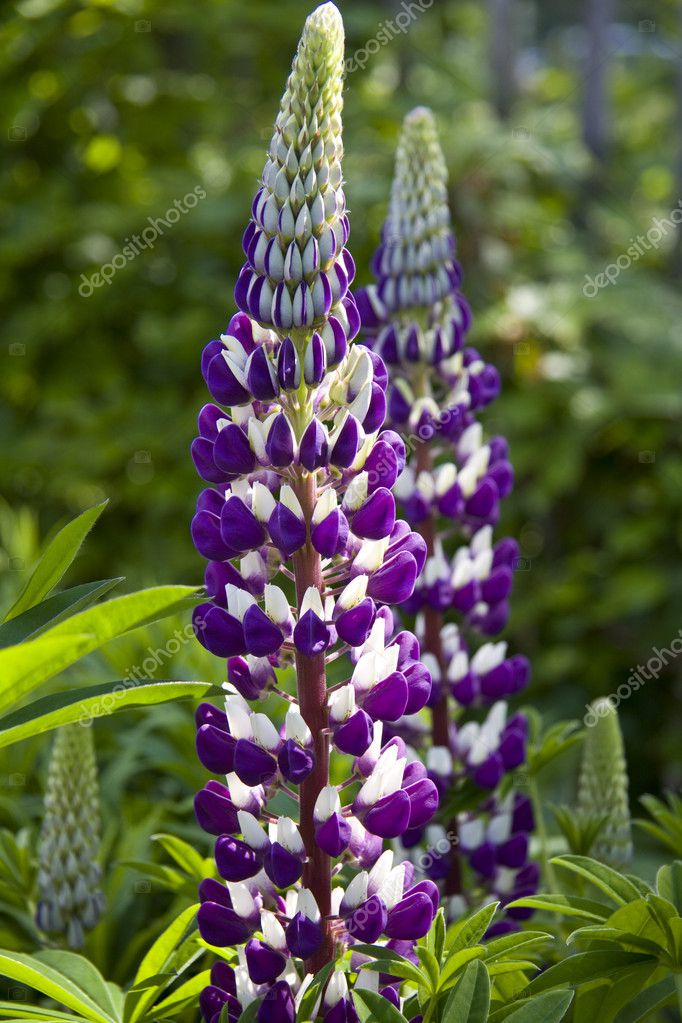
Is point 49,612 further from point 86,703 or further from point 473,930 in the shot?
point 473,930

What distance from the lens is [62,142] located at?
188 inches

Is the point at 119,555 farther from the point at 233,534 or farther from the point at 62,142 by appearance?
the point at 233,534

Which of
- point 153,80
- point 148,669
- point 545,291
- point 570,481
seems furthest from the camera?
point 153,80

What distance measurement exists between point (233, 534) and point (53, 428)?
369cm

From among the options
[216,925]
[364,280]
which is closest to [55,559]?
[216,925]

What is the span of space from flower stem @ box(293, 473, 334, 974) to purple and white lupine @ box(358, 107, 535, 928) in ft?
1.26

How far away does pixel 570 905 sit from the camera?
1121 mm

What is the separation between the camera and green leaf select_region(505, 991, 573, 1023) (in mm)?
922

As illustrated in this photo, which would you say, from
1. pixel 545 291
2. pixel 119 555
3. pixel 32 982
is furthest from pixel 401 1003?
pixel 119 555

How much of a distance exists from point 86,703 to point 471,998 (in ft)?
1.30

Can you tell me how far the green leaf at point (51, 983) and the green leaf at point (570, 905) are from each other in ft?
1.32
